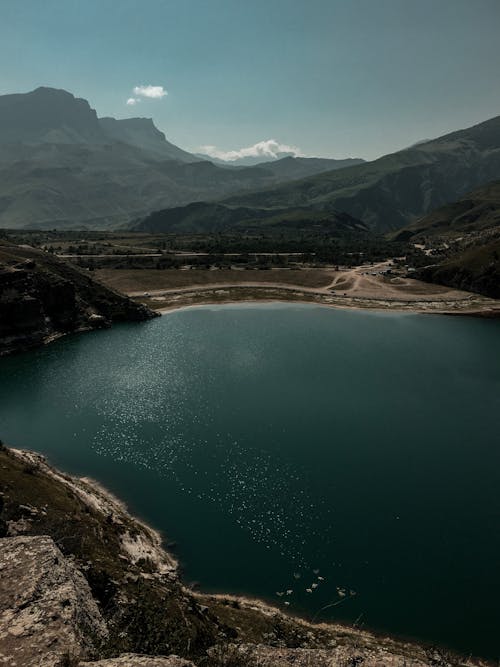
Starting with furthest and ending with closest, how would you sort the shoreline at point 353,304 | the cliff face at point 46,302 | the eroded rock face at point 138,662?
the shoreline at point 353,304 → the cliff face at point 46,302 → the eroded rock face at point 138,662

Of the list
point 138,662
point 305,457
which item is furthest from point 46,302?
point 138,662

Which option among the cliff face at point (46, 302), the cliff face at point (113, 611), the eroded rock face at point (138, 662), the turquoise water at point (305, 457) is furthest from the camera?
the cliff face at point (46, 302)

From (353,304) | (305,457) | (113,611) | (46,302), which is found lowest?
(305,457)

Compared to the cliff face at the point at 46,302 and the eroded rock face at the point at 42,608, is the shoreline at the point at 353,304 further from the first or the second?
the eroded rock face at the point at 42,608

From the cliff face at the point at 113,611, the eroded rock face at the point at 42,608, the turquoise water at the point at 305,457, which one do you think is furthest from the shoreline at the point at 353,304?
the eroded rock face at the point at 42,608

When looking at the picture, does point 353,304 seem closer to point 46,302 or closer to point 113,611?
point 46,302
